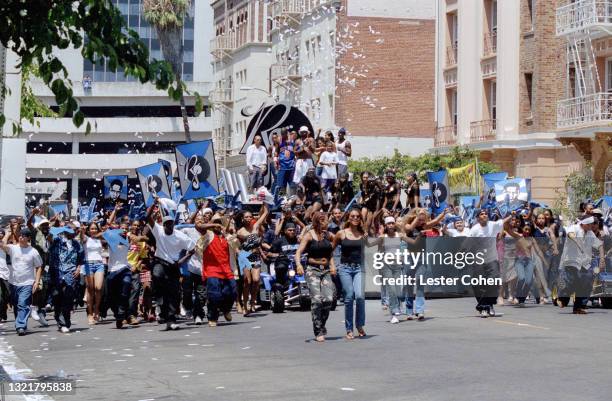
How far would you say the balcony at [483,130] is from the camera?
159 ft

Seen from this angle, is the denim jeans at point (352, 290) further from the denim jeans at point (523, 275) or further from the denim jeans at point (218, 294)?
the denim jeans at point (523, 275)

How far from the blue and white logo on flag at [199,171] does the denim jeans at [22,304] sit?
6.67m

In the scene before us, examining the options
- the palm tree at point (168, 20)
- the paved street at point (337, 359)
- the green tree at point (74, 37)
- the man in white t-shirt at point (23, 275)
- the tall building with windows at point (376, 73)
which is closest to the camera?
the green tree at point (74, 37)

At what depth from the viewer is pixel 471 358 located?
621 inches

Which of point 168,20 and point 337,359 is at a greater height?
point 168,20

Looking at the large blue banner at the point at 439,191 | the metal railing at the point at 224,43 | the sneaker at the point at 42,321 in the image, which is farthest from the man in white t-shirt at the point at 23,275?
the metal railing at the point at 224,43

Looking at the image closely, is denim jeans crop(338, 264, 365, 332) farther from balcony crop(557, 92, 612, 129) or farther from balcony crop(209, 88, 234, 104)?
balcony crop(209, 88, 234, 104)

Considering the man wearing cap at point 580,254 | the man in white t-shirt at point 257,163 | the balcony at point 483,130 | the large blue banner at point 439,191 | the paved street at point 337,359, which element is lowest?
the paved street at point 337,359

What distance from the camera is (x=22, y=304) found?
859 inches

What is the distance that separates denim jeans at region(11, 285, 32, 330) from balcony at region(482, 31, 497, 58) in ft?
95.8

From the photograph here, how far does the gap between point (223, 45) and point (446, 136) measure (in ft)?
120

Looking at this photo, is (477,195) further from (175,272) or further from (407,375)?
(407,375)

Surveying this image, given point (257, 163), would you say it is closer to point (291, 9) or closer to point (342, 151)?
point (342, 151)

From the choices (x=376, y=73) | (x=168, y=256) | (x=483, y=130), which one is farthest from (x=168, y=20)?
(x=168, y=256)
